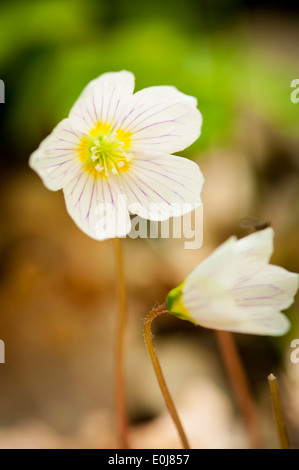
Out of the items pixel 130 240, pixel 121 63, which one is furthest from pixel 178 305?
pixel 121 63

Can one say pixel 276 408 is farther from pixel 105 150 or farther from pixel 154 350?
pixel 105 150

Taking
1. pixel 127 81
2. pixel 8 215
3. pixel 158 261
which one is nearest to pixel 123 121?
pixel 127 81

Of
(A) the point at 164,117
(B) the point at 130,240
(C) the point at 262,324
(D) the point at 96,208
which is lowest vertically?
(B) the point at 130,240

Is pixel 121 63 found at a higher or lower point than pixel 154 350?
higher

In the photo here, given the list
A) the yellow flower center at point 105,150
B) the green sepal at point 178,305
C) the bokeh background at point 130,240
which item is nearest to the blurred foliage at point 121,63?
the bokeh background at point 130,240

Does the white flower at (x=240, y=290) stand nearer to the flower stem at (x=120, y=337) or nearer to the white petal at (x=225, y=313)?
the white petal at (x=225, y=313)

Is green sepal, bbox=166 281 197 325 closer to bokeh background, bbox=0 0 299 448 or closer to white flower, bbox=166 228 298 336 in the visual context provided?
white flower, bbox=166 228 298 336

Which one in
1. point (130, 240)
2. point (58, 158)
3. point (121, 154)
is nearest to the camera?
point (58, 158)
